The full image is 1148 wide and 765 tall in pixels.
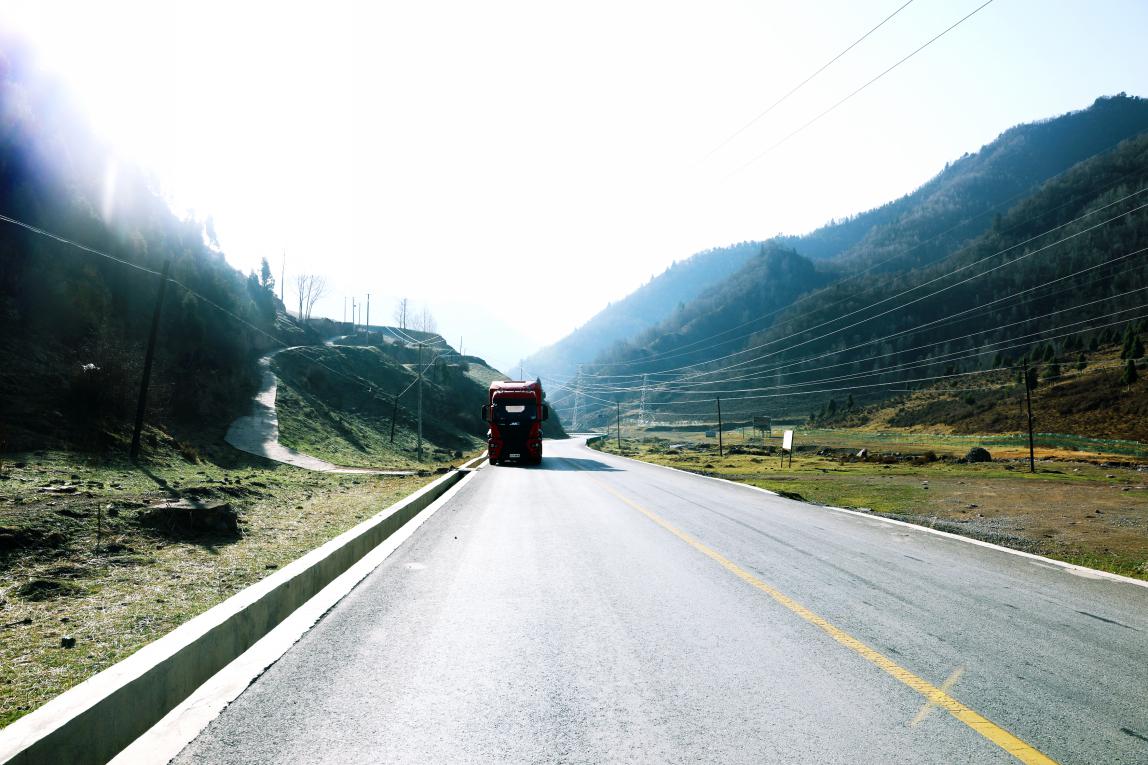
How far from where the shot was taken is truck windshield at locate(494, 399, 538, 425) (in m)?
37.4

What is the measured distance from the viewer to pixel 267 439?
154 ft

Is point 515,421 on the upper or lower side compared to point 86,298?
lower

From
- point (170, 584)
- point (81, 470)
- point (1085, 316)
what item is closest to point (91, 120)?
point (81, 470)

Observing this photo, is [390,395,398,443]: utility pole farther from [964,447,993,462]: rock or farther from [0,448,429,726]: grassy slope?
[0,448,429,726]: grassy slope

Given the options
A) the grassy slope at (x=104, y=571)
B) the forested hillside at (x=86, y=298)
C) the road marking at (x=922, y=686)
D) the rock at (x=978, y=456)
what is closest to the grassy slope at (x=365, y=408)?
the forested hillside at (x=86, y=298)

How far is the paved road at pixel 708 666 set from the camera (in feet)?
10.4

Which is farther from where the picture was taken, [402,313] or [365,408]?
[402,313]

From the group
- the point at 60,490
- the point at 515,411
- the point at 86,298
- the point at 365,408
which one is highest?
the point at 86,298

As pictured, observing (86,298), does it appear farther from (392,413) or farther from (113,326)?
(392,413)

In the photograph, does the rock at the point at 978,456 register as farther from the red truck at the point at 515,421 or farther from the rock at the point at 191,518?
the rock at the point at 191,518

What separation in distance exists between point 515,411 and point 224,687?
33.7 m

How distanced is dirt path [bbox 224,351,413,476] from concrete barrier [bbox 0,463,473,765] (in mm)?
31657

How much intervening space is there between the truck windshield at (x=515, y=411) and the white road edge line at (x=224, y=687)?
30381 mm

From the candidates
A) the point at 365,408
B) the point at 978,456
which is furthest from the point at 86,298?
the point at 978,456
